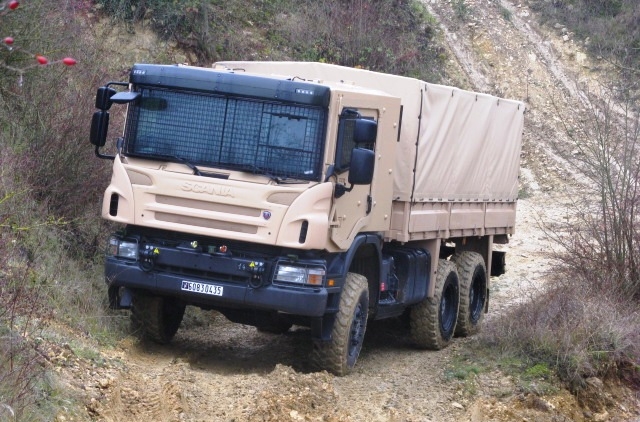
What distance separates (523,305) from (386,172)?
2765 mm

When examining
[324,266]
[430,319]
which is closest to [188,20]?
[430,319]

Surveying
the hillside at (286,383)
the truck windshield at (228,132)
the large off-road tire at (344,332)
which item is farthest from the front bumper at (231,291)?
the truck windshield at (228,132)

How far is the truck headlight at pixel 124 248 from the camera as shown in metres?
9.14

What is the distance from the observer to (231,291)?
349 inches

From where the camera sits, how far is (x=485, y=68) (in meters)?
33.3

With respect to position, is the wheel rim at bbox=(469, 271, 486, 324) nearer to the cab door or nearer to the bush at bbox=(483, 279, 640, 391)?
the bush at bbox=(483, 279, 640, 391)

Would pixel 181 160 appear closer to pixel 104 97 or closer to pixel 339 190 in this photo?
pixel 104 97

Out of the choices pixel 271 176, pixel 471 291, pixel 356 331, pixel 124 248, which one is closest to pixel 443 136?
pixel 471 291

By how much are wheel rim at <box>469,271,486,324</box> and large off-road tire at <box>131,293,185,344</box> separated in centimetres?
487

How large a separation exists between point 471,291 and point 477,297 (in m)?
0.58

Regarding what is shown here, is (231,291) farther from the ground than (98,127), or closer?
closer

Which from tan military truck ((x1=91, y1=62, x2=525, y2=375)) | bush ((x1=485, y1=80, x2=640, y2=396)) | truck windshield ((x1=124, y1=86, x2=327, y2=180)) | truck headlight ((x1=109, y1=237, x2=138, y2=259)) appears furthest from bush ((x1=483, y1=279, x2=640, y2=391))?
truck headlight ((x1=109, y1=237, x2=138, y2=259))

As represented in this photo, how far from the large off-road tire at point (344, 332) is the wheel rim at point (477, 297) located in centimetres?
428

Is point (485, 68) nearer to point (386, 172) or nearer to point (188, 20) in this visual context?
point (188, 20)
